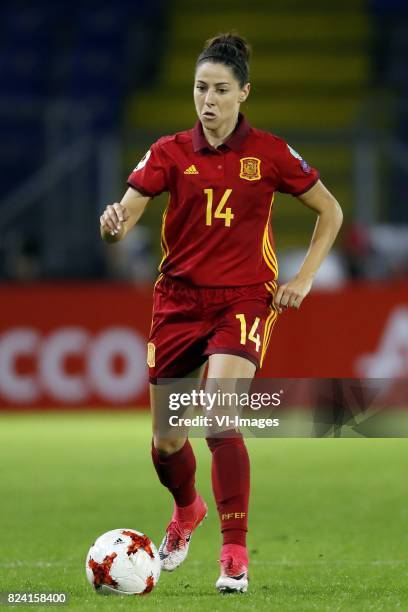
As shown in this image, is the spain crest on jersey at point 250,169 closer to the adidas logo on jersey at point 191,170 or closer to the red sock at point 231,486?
the adidas logo on jersey at point 191,170

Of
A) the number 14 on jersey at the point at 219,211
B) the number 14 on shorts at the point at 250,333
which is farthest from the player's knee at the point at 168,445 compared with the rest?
the number 14 on jersey at the point at 219,211

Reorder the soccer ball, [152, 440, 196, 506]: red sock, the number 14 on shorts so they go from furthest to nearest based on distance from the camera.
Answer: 1. [152, 440, 196, 506]: red sock
2. the number 14 on shorts
3. the soccer ball

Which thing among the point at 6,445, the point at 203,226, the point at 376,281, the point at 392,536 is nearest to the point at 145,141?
the point at 376,281

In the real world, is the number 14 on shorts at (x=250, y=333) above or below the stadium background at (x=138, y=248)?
below

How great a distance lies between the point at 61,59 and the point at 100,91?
109 cm

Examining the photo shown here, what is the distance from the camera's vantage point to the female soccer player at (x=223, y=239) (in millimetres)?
5211

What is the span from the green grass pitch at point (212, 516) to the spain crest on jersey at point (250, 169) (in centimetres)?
154

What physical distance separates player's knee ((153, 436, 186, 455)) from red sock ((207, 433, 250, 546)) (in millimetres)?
494

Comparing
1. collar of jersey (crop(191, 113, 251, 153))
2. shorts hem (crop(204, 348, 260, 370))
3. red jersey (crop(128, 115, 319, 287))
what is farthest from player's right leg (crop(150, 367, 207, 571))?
collar of jersey (crop(191, 113, 251, 153))

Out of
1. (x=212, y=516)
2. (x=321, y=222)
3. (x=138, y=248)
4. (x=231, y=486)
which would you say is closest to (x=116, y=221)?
(x=321, y=222)

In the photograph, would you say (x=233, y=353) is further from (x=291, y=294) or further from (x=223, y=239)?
(x=223, y=239)

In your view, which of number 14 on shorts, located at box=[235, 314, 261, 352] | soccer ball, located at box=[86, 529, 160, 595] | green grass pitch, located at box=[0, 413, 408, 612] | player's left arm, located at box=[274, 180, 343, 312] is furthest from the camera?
player's left arm, located at box=[274, 180, 343, 312]

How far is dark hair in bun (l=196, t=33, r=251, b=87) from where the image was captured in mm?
5293

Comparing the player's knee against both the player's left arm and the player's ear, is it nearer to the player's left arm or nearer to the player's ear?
the player's left arm
